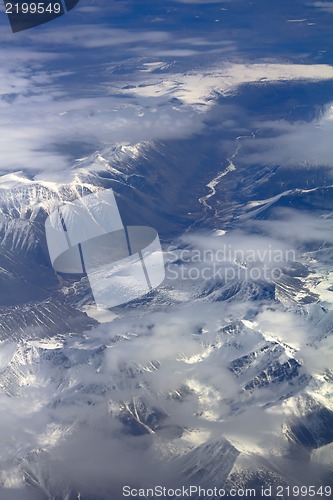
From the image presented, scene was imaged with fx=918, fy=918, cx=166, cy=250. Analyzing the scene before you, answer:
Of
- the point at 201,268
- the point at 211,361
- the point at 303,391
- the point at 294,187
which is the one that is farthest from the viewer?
the point at 294,187

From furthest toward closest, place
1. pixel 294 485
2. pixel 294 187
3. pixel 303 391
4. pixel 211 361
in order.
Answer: pixel 294 187
pixel 211 361
pixel 303 391
pixel 294 485

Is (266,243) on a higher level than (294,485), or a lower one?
lower

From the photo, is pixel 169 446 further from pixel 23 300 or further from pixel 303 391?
pixel 23 300

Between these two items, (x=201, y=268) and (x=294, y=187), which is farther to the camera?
(x=294, y=187)

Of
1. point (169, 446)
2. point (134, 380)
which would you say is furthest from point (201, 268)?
point (169, 446)

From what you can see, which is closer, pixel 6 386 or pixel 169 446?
pixel 169 446

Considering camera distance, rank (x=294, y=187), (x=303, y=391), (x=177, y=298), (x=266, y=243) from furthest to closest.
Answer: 1. (x=294, y=187)
2. (x=266, y=243)
3. (x=177, y=298)
4. (x=303, y=391)

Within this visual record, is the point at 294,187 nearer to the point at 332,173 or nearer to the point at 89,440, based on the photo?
the point at 332,173

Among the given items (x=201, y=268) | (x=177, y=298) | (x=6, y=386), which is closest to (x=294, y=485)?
(x=6, y=386)

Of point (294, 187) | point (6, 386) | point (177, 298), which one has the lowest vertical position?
point (294, 187)
